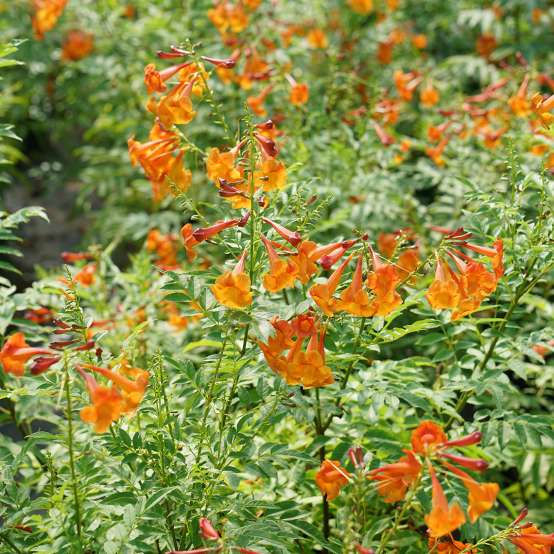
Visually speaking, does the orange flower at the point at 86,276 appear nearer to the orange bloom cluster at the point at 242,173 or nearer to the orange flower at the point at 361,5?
the orange bloom cluster at the point at 242,173

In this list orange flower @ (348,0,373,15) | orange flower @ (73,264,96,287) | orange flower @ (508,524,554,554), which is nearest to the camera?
orange flower @ (508,524,554,554)

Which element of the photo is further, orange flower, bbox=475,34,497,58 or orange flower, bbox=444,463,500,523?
orange flower, bbox=475,34,497,58

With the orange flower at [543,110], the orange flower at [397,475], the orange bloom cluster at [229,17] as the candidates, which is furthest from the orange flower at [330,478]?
the orange bloom cluster at [229,17]

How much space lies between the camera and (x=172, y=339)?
12.1 feet

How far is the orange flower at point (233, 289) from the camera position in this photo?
209 cm

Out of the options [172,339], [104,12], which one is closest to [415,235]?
[172,339]

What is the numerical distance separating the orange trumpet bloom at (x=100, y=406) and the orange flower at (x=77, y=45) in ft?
16.4

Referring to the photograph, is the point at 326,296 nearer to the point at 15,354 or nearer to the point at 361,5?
the point at 15,354

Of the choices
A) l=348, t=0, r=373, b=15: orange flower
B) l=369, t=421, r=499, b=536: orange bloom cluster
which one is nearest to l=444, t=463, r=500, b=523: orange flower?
l=369, t=421, r=499, b=536: orange bloom cluster

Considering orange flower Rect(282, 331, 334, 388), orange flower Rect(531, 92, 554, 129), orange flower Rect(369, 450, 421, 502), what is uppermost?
orange flower Rect(531, 92, 554, 129)

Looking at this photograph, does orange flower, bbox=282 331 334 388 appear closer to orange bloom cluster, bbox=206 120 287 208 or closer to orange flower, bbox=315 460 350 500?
orange flower, bbox=315 460 350 500

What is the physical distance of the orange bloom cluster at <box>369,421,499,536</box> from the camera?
1779 mm

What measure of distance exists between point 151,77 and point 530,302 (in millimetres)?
2094

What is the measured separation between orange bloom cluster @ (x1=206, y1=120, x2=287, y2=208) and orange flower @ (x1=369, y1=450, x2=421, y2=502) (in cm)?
88
